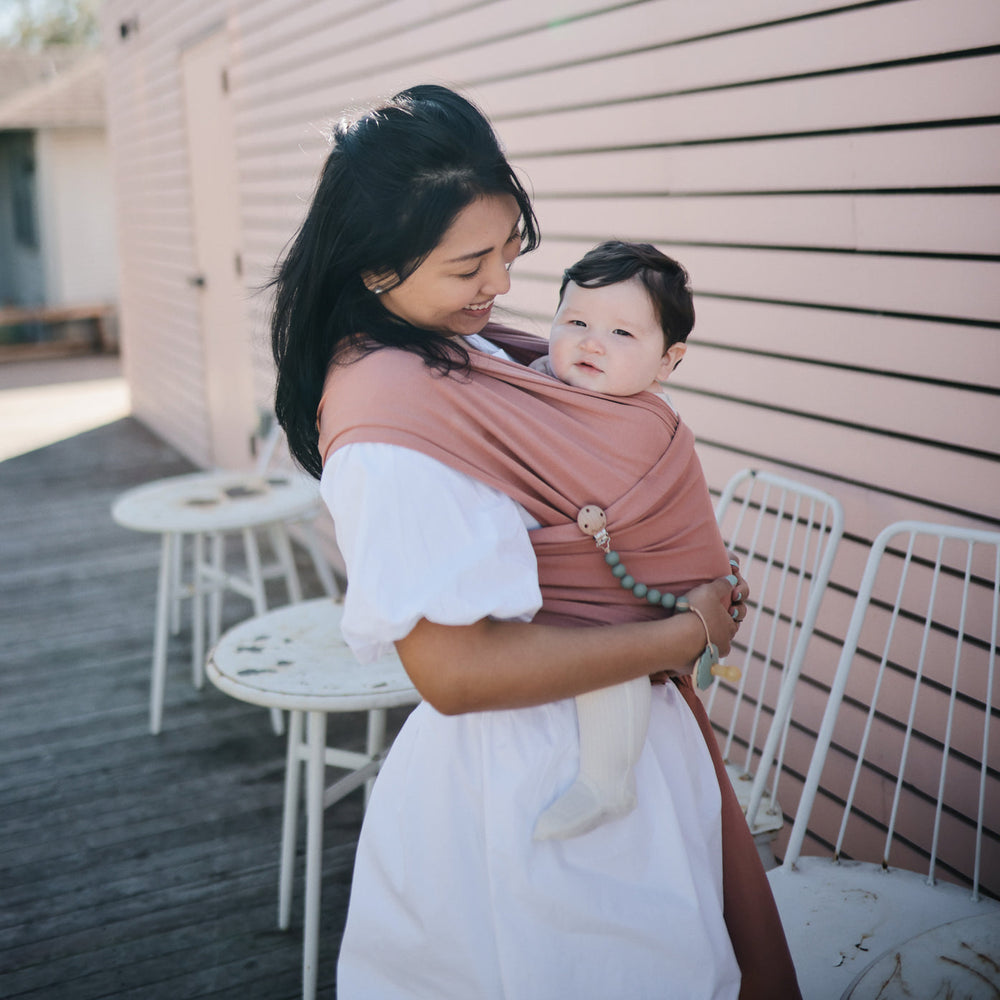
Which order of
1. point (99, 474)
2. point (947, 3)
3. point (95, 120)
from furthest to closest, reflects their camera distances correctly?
point (95, 120), point (99, 474), point (947, 3)

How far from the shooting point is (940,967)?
144cm

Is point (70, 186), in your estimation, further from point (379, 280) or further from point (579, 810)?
point (579, 810)

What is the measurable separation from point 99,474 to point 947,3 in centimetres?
695

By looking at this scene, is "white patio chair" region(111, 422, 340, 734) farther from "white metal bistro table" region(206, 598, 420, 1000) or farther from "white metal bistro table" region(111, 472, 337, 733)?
"white metal bistro table" region(206, 598, 420, 1000)

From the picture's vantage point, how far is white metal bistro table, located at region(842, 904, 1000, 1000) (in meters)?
1.40

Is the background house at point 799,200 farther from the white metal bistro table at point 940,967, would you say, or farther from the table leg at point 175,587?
the table leg at point 175,587

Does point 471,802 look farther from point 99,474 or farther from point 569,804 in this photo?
point 99,474

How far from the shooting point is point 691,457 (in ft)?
4.18

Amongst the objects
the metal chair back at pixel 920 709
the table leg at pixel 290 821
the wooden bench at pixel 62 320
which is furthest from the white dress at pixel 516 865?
the wooden bench at pixel 62 320

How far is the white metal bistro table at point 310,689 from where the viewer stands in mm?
2117

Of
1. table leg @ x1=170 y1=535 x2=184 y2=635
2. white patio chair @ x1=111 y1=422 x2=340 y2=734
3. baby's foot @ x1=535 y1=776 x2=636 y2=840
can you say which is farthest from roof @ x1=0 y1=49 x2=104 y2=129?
baby's foot @ x1=535 y1=776 x2=636 y2=840

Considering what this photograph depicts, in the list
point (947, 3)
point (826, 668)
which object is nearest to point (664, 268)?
point (947, 3)

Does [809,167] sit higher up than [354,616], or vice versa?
[809,167]

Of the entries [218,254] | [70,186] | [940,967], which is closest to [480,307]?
[940,967]
